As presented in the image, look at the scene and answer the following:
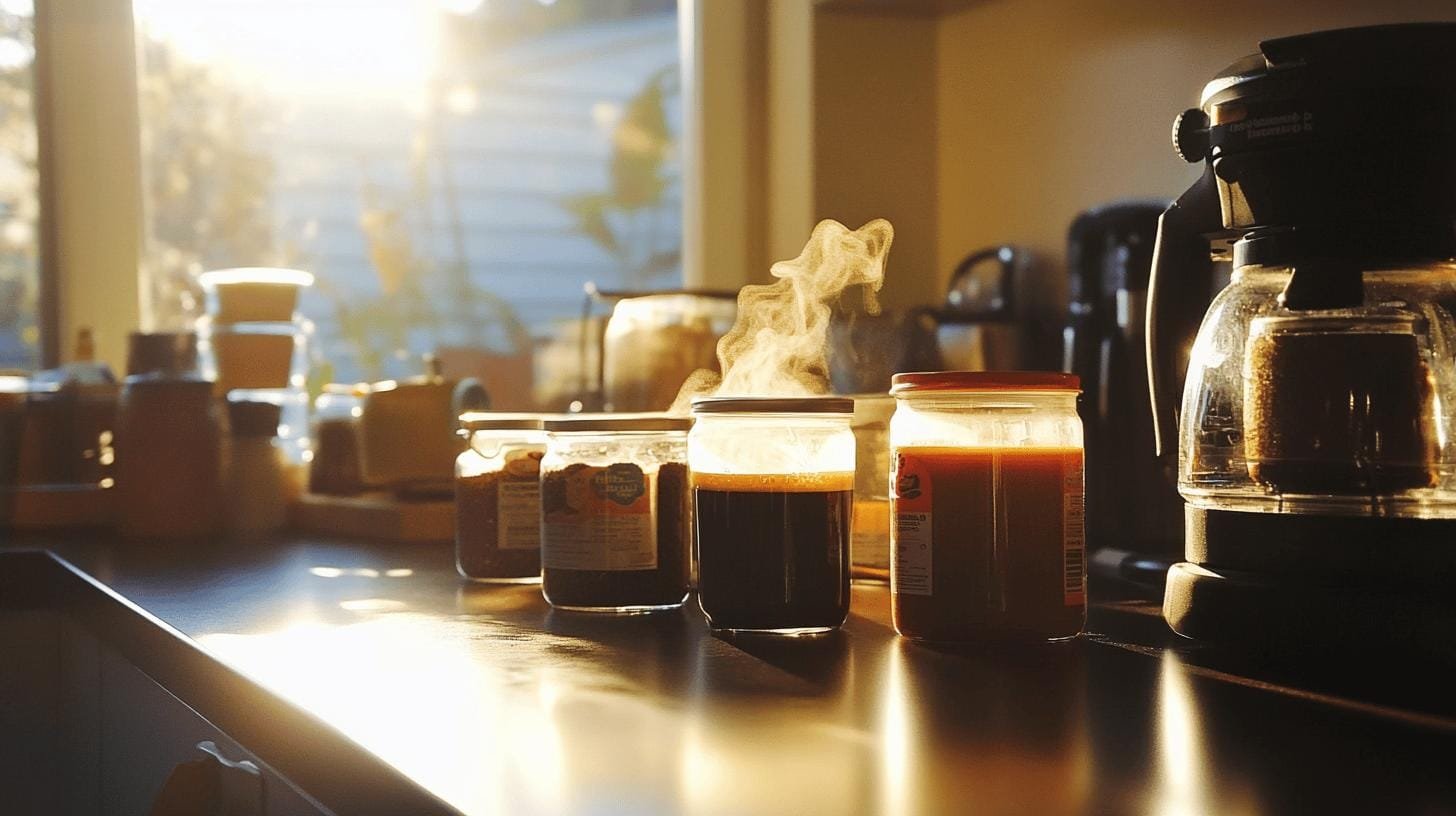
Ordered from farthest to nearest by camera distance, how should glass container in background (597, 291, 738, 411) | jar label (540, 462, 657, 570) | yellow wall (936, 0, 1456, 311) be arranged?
1. glass container in background (597, 291, 738, 411)
2. yellow wall (936, 0, 1456, 311)
3. jar label (540, 462, 657, 570)

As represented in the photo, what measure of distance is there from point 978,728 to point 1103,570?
698 mm

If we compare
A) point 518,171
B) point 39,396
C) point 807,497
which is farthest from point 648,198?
point 807,497

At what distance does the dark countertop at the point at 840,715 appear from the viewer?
59 centimetres

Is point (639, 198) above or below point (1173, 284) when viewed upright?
above

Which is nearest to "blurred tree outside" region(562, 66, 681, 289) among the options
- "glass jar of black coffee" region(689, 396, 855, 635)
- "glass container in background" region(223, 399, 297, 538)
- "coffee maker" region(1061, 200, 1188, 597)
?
"glass container in background" region(223, 399, 297, 538)

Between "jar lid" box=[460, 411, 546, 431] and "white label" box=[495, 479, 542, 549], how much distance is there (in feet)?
0.16

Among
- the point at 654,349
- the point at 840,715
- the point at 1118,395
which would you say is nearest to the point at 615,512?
the point at 840,715

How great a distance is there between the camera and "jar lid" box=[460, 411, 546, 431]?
1.30 m

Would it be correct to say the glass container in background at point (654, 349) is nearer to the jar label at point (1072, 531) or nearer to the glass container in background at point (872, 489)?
the glass container in background at point (872, 489)

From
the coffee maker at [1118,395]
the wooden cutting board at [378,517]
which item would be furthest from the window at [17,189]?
the coffee maker at [1118,395]

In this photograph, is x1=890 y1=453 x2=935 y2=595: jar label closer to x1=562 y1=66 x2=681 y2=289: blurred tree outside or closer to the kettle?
the kettle

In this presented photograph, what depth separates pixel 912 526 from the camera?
0.94 metres

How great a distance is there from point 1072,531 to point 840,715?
25cm

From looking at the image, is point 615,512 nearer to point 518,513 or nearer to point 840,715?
point 518,513
